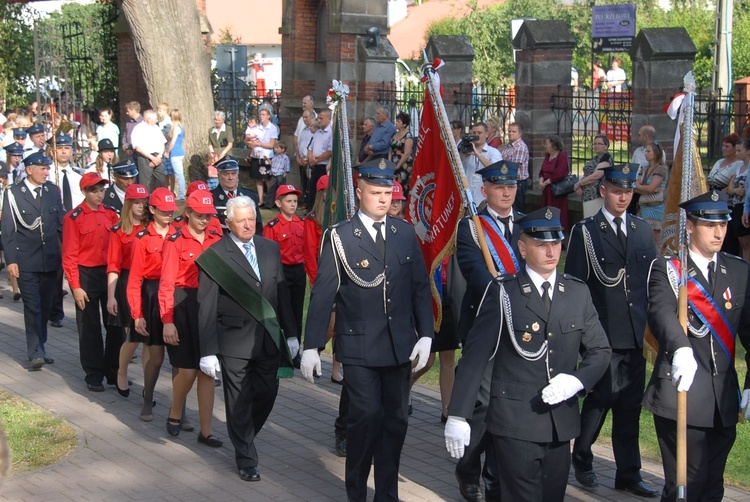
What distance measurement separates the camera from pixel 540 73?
1673 centimetres

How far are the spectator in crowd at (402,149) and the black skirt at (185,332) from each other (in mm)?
8653

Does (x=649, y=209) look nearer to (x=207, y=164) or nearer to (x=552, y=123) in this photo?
(x=552, y=123)

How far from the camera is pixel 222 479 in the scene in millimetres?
7742

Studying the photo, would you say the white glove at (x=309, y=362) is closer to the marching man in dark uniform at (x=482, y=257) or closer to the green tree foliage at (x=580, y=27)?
the marching man in dark uniform at (x=482, y=257)

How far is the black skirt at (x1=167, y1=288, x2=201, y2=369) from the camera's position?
27.8 feet

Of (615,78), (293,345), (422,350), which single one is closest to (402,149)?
(293,345)

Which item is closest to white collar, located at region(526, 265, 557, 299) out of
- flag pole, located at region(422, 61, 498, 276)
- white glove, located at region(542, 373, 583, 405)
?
white glove, located at region(542, 373, 583, 405)

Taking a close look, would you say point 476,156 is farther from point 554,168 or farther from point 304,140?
point 304,140

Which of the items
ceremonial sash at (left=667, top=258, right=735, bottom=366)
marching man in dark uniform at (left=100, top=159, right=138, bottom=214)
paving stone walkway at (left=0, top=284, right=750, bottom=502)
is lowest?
paving stone walkway at (left=0, top=284, right=750, bottom=502)

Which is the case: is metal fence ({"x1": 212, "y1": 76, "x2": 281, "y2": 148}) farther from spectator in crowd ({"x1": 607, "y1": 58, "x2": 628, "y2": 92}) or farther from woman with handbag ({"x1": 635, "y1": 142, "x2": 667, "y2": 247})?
woman with handbag ({"x1": 635, "y1": 142, "x2": 667, "y2": 247})

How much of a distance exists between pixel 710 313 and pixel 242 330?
10.7 feet

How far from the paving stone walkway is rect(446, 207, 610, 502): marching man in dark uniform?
1.72 metres

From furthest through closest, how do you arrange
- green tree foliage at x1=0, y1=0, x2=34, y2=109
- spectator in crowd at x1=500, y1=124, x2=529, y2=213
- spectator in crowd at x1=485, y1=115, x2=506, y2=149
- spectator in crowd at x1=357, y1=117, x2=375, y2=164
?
green tree foliage at x1=0, y1=0, x2=34, y2=109, spectator in crowd at x1=357, y1=117, x2=375, y2=164, spectator in crowd at x1=485, y1=115, x2=506, y2=149, spectator in crowd at x1=500, y1=124, x2=529, y2=213

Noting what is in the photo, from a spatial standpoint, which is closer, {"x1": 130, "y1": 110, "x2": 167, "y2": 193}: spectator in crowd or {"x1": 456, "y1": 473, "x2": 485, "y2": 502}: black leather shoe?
{"x1": 456, "y1": 473, "x2": 485, "y2": 502}: black leather shoe
